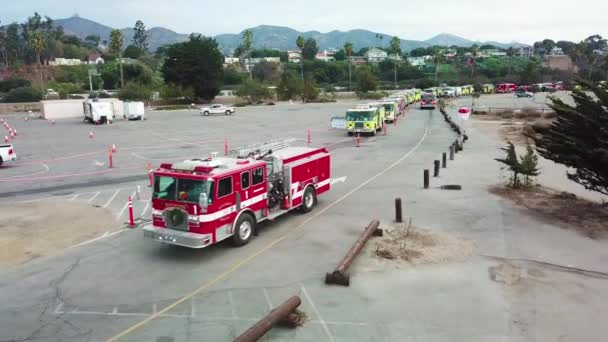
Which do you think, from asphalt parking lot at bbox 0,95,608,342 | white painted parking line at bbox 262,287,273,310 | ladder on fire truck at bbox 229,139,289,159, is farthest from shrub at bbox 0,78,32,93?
white painted parking line at bbox 262,287,273,310

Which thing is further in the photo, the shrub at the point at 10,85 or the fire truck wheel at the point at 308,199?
the shrub at the point at 10,85

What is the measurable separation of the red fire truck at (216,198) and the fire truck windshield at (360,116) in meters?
25.7

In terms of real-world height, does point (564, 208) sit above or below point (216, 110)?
below

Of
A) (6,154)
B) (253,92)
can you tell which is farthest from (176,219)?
(253,92)

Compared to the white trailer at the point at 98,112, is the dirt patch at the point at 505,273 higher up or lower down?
lower down

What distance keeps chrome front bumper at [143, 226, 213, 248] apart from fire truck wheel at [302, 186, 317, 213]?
5435 mm

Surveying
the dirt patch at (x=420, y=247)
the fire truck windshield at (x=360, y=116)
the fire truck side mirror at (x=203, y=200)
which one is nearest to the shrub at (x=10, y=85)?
the fire truck windshield at (x=360, y=116)

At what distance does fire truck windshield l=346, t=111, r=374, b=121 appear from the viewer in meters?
41.2

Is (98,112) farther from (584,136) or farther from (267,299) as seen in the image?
(584,136)

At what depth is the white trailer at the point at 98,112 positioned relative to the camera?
181 feet

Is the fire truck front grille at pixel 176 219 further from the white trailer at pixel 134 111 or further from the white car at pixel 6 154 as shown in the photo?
the white trailer at pixel 134 111

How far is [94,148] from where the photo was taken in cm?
3634

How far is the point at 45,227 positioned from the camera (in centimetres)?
1681

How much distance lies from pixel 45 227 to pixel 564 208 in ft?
63.4
